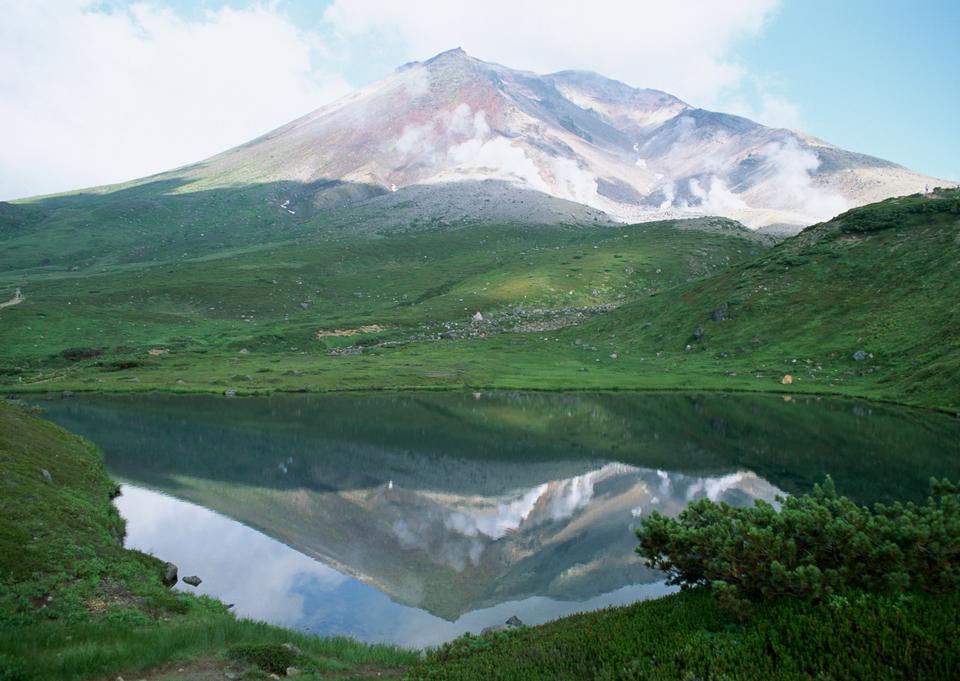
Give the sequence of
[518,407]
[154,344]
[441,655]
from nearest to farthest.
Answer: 1. [441,655]
2. [518,407]
3. [154,344]

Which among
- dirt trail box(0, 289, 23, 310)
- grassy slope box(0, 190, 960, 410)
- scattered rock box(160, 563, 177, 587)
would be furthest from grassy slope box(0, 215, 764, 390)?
scattered rock box(160, 563, 177, 587)

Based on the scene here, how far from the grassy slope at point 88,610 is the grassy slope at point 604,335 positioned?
67066mm

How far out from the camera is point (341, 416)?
74062 mm

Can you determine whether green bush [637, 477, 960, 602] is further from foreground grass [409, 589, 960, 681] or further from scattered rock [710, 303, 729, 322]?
scattered rock [710, 303, 729, 322]

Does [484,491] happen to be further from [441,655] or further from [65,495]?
[441,655]

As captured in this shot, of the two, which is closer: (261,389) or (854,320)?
(261,389)

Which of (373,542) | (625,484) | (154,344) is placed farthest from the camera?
(154,344)

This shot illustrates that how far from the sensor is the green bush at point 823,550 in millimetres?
13031

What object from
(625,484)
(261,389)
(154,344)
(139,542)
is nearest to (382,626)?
(139,542)

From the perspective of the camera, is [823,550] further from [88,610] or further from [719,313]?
[719,313]

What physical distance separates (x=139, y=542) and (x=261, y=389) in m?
60.3

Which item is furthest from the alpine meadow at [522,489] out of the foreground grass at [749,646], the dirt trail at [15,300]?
the dirt trail at [15,300]

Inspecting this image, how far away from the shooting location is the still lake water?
28766mm

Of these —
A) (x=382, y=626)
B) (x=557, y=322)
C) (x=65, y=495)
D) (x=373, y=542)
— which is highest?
(x=557, y=322)
